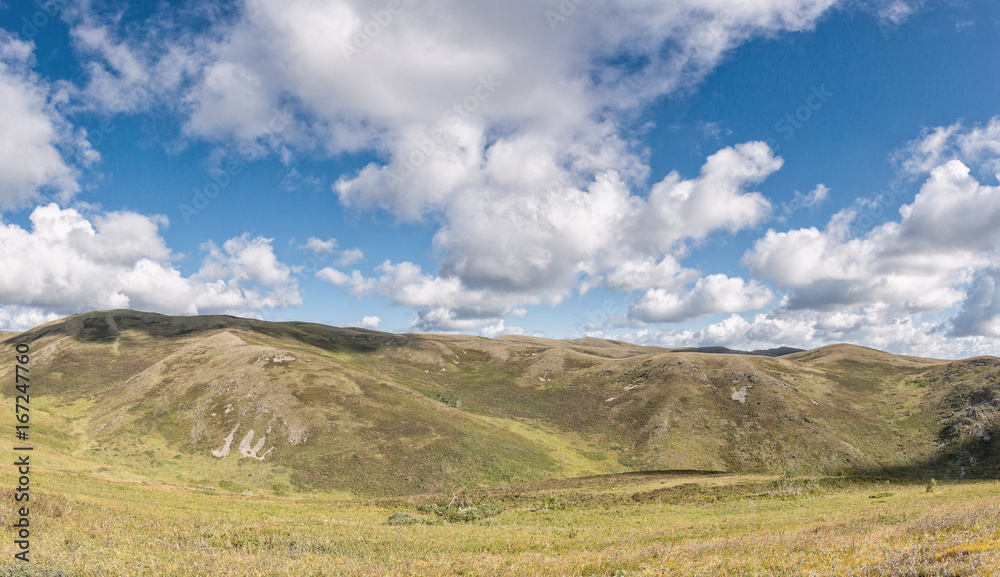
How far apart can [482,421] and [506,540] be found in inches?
2764

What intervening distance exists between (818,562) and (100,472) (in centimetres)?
7168

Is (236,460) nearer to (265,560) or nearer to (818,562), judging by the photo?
(265,560)

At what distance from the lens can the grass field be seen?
1244cm

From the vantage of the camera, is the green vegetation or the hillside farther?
the hillside

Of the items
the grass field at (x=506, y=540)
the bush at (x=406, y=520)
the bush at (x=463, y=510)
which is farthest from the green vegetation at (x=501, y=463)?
the bush at (x=406, y=520)

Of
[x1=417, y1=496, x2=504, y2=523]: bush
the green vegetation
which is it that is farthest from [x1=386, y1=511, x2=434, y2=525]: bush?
[x1=417, y1=496, x2=504, y2=523]: bush

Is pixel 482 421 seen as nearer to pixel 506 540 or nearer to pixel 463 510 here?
pixel 463 510

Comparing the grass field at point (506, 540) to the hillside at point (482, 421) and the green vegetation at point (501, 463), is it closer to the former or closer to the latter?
the green vegetation at point (501, 463)

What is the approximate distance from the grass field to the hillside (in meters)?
26.0

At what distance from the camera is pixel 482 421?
90625 mm

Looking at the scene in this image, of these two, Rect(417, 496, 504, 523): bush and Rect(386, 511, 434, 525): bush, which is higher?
Rect(386, 511, 434, 525): bush

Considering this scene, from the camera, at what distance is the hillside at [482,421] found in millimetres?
65625

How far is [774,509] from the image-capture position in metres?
34.8

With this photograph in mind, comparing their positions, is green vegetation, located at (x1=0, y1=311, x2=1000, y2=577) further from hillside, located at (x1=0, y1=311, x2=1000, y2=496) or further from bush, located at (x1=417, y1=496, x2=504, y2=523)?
hillside, located at (x1=0, y1=311, x2=1000, y2=496)
